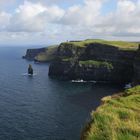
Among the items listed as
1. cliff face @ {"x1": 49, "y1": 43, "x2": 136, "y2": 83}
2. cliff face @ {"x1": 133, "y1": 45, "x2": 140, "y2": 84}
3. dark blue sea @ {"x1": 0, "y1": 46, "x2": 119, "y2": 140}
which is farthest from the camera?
cliff face @ {"x1": 49, "y1": 43, "x2": 136, "y2": 83}

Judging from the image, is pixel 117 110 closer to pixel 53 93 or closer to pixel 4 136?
pixel 4 136

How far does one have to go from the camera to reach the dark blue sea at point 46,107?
8006 centimetres

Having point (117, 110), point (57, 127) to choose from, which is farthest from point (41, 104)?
point (117, 110)

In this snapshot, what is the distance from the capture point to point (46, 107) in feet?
370

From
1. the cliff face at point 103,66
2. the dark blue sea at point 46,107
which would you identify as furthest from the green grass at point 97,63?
the dark blue sea at point 46,107

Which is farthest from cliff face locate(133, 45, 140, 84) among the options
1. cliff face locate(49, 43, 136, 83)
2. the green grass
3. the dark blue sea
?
the green grass

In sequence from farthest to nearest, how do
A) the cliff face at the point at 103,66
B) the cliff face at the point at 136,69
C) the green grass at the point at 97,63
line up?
the green grass at the point at 97,63 < the cliff face at the point at 103,66 < the cliff face at the point at 136,69

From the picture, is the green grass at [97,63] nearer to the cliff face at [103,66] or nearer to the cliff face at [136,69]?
the cliff face at [103,66]

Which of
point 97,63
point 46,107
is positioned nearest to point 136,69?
point 97,63

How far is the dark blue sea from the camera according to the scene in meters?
80.1

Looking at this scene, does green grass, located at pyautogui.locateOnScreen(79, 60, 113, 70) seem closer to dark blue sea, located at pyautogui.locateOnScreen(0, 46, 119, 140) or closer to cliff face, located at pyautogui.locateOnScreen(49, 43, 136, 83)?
cliff face, located at pyautogui.locateOnScreen(49, 43, 136, 83)

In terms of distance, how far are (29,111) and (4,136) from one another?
27.4m

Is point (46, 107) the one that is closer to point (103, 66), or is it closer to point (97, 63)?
point (103, 66)

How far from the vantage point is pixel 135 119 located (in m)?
18.1
